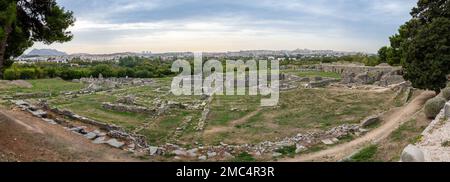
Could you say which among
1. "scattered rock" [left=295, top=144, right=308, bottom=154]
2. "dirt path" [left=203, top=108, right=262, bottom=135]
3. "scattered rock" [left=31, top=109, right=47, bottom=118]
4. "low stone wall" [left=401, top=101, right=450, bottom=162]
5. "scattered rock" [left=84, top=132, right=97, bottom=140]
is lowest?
"dirt path" [left=203, top=108, right=262, bottom=135]

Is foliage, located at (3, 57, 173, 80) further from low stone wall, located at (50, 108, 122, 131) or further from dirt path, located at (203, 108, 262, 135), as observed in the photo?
dirt path, located at (203, 108, 262, 135)

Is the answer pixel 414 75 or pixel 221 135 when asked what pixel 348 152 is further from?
pixel 414 75

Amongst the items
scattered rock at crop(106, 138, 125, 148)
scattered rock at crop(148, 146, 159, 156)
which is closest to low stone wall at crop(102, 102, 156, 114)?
scattered rock at crop(106, 138, 125, 148)

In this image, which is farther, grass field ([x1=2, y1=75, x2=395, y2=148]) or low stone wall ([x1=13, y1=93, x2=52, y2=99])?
low stone wall ([x1=13, y1=93, x2=52, y2=99])

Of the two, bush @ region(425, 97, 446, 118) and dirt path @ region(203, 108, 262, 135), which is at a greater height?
bush @ region(425, 97, 446, 118)

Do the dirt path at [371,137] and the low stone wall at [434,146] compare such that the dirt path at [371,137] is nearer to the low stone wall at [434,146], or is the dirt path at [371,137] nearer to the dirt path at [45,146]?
the low stone wall at [434,146]

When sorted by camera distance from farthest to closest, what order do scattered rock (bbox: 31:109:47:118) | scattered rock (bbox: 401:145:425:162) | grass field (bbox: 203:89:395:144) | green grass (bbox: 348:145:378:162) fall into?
grass field (bbox: 203:89:395:144) → scattered rock (bbox: 31:109:47:118) → green grass (bbox: 348:145:378:162) → scattered rock (bbox: 401:145:425:162)
